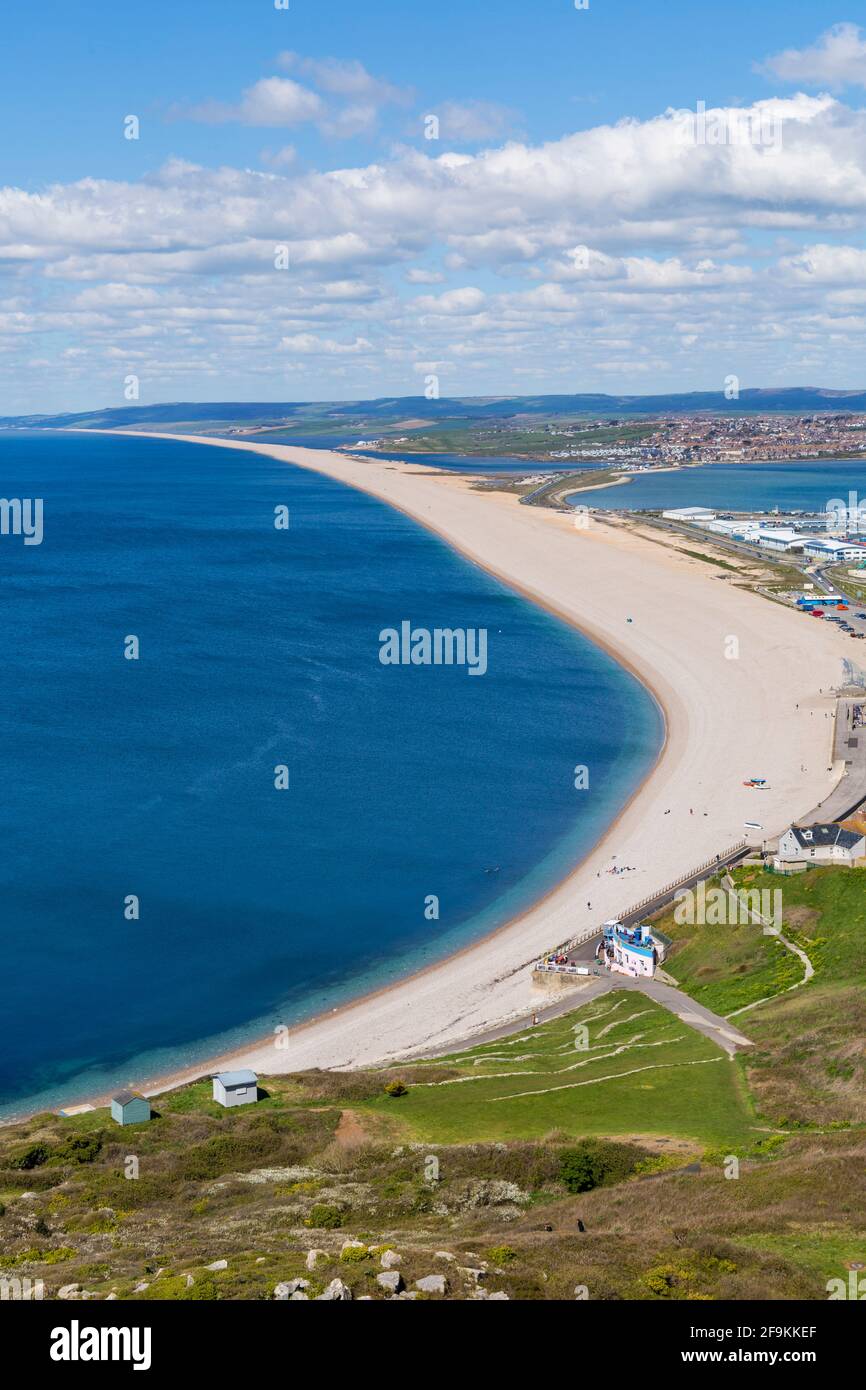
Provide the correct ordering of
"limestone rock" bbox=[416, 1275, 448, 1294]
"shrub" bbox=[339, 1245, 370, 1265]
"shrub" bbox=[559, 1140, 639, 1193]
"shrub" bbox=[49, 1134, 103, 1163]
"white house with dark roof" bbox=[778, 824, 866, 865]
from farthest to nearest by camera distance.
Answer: "white house with dark roof" bbox=[778, 824, 866, 865] < "shrub" bbox=[49, 1134, 103, 1163] < "shrub" bbox=[559, 1140, 639, 1193] < "shrub" bbox=[339, 1245, 370, 1265] < "limestone rock" bbox=[416, 1275, 448, 1294]

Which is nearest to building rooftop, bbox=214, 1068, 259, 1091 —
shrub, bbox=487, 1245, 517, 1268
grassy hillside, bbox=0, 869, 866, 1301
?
grassy hillside, bbox=0, 869, 866, 1301

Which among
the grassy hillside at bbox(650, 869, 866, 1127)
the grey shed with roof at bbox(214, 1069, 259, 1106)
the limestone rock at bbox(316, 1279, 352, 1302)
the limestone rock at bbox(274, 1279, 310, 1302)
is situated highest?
the limestone rock at bbox(316, 1279, 352, 1302)

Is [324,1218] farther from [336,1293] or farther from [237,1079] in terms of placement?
[237,1079]

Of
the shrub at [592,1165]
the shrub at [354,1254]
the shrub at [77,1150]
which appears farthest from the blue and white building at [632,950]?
the shrub at [354,1254]

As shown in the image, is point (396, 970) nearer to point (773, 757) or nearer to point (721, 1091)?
point (721, 1091)

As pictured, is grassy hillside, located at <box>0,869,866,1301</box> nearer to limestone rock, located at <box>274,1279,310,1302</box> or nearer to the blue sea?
limestone rock, located at <box>274,1279,310,1302</box>
